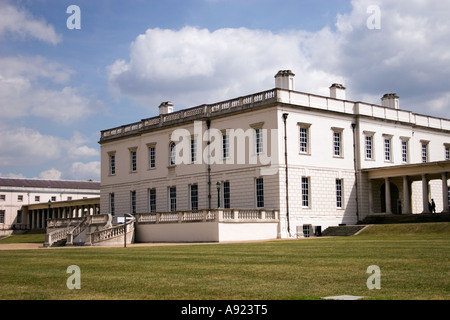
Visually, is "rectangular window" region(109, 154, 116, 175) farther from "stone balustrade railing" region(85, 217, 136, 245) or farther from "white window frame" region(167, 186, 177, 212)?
"stone balustrade railing" region(85, 217, 136, 245)

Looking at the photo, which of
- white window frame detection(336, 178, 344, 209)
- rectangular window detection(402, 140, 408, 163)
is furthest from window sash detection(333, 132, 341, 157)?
rectangular window detection(402, 140, 408, 163)

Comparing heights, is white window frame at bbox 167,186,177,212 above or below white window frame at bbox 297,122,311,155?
below

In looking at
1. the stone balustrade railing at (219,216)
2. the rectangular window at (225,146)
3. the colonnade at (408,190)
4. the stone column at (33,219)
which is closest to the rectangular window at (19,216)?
→ the stone column at (33,219)

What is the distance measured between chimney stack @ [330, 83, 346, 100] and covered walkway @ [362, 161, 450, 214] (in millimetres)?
6285

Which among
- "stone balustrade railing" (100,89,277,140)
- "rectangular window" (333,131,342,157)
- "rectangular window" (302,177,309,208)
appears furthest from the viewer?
"rectangular window" (333,131,342,157)

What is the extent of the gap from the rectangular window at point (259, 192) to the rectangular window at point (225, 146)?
369 centimetres

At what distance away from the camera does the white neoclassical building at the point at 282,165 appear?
43375mm

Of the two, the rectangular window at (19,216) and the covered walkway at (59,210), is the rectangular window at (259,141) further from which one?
the rectangular window at (19,216)

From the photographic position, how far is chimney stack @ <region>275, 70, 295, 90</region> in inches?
1813

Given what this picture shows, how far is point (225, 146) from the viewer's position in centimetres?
4778

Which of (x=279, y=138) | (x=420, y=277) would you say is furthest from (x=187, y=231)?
(x=420, y=277)

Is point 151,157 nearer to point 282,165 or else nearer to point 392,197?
point 282,165
